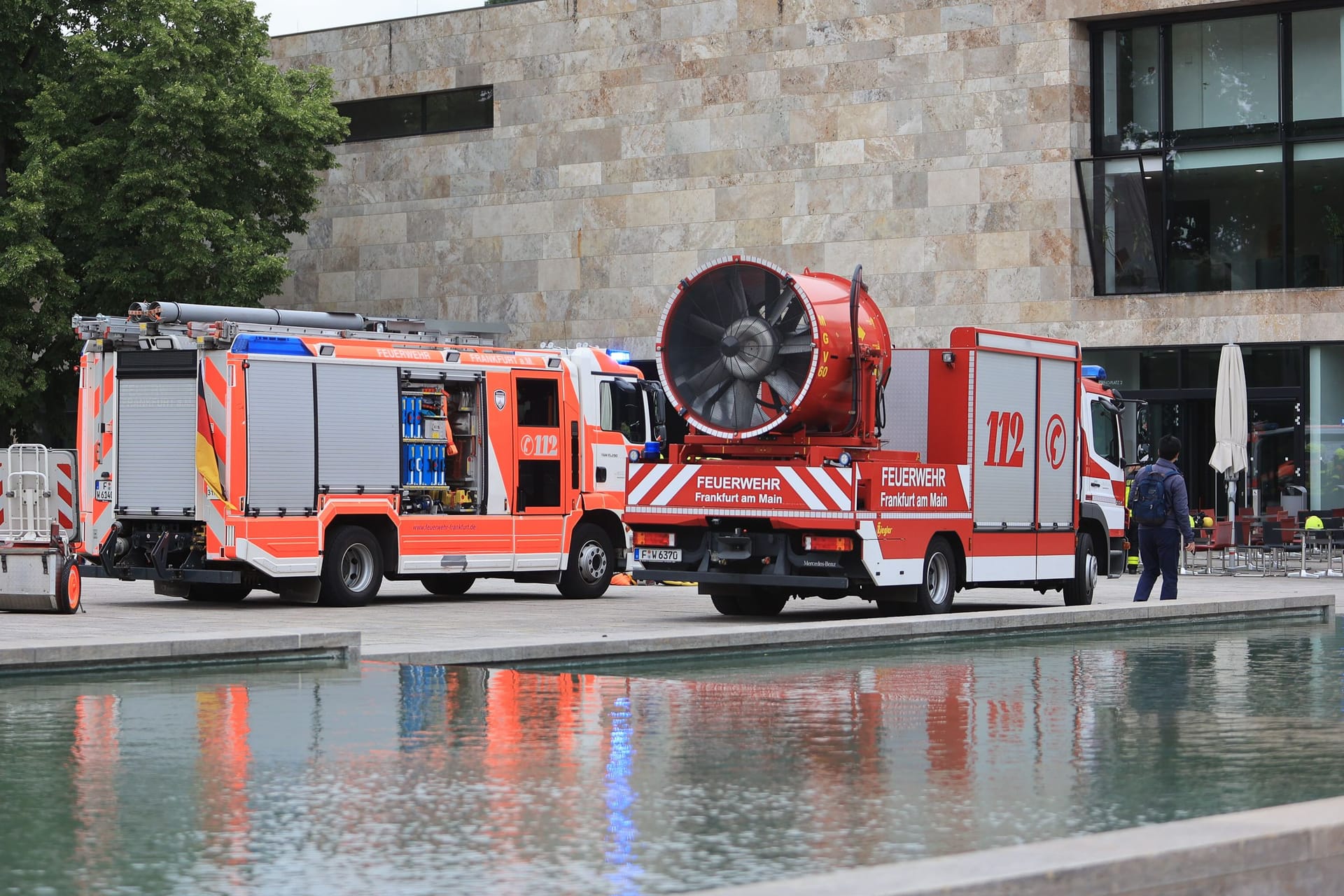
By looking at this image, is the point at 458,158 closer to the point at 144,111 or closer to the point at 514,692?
the point at 144,111

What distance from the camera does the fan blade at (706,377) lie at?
60.2 ft

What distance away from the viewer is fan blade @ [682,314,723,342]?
60.2ft

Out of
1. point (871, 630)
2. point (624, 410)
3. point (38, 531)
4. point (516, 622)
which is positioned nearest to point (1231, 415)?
point (624, 410)

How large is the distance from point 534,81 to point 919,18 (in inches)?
330

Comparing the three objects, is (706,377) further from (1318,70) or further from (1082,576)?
(1318,70)

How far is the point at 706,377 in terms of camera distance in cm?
1845

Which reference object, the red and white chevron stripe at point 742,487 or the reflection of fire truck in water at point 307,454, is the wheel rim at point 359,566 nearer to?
the reflection of fire truck in water at point 307,454

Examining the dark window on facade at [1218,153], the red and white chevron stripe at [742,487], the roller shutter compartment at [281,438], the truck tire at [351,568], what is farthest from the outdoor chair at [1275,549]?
the roller shutter compartment at [281,438]

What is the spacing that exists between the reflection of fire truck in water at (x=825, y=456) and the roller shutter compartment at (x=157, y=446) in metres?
4.65

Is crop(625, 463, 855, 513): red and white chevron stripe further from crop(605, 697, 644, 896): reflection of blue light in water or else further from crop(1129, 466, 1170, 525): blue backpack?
crop(605, 697, 644, 896): reflection of blue light in water

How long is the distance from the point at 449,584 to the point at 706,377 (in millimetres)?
6773

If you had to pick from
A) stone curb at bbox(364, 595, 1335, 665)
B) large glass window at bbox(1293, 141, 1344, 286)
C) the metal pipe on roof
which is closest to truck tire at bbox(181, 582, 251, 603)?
the metal pipe on roof

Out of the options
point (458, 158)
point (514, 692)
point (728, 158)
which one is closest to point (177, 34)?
point (458, 158)

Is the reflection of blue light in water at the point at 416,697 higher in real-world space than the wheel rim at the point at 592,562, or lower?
lower
